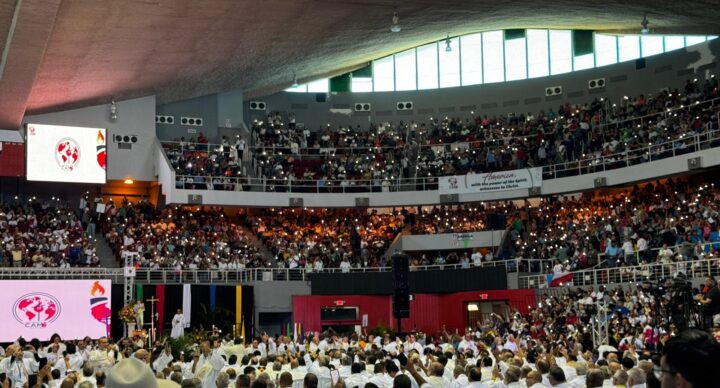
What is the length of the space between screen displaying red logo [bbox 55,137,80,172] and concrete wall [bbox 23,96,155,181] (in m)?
1.74

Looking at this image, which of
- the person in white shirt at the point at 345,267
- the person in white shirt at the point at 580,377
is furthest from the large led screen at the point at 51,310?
the person in white shirt at the point at 580,377

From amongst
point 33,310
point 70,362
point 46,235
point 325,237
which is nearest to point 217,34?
point 46,235

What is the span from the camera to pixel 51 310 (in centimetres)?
3412

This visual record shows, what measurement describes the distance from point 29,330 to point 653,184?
1106 inches

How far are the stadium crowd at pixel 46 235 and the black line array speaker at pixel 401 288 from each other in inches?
562

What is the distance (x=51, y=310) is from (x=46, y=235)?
6721 millimetres

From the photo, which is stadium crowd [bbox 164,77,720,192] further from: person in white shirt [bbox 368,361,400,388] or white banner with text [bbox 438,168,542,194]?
person in white shirt [bbox 368,361,400,388]

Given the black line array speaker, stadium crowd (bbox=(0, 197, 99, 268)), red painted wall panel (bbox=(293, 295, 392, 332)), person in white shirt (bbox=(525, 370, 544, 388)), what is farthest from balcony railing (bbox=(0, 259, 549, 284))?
person in white shirt (bbox=(525, 370, 544, 388))

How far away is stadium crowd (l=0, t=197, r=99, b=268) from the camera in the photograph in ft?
123

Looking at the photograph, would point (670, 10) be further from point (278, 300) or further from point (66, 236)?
point (66, 236)

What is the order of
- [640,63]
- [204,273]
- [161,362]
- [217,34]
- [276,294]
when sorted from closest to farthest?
[161,362] → [217,34] → [204,273] → [276,294] → [640,63]

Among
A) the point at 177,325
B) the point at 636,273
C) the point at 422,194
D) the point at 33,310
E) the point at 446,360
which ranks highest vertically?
the point at 422,194

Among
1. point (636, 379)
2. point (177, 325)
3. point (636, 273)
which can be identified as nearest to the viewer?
point (636, 379)

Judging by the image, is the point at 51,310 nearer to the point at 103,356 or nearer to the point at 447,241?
the point at 103,356
